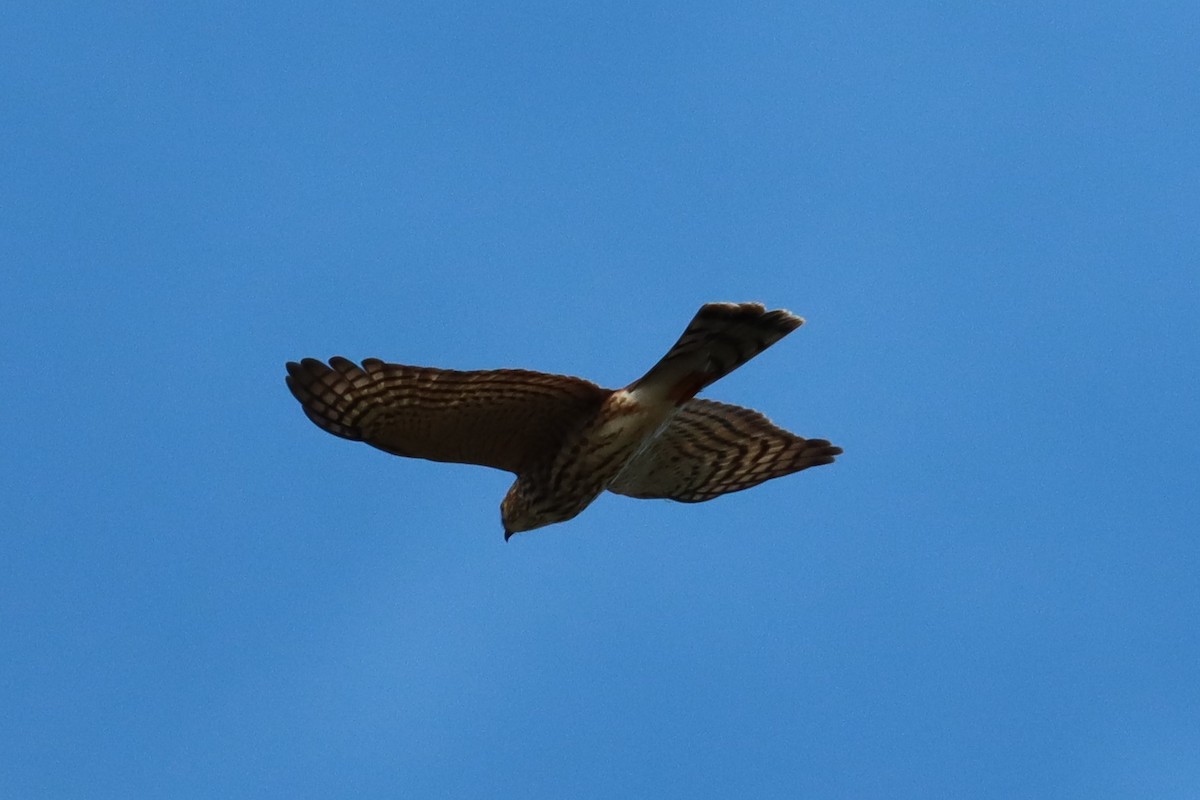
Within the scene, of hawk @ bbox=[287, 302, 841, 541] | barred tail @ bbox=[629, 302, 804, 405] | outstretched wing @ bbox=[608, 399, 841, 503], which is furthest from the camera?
outstretched wing @ bbox=[608, 399, 841, 503]

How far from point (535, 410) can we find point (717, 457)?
1726 mm

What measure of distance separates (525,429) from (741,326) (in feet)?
4.98

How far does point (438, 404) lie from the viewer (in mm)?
10844

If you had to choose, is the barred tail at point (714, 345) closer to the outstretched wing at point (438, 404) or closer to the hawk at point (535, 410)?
the hawk at point (535, 410)

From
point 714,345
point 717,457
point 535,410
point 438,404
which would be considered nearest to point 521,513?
point 535,410

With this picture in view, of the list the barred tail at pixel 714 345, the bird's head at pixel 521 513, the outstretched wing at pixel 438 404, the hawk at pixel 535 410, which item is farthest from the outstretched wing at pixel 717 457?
the outstretched wing at pixel 438 404

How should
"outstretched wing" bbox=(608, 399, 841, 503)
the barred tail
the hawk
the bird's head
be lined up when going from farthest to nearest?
1. "outstretched wing" bbox=(608, 399, 841, 503)
2. the bird's head
3. the hawk
4. the barred tail

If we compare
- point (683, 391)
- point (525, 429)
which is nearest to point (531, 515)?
point (525, 429)

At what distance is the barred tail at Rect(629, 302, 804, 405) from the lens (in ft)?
34.8

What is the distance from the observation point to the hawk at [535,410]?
1071cm

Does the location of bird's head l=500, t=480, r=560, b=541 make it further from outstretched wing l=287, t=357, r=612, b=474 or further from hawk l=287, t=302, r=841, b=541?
outstretched wing l=287, t=357, r=612, b=474

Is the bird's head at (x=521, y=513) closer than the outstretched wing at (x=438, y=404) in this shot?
No

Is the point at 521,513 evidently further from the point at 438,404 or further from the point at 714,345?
the point at 714,345

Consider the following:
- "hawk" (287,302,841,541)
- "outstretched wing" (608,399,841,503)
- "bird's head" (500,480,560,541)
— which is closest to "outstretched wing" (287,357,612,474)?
→ "hawk" (287,302,841,541)
